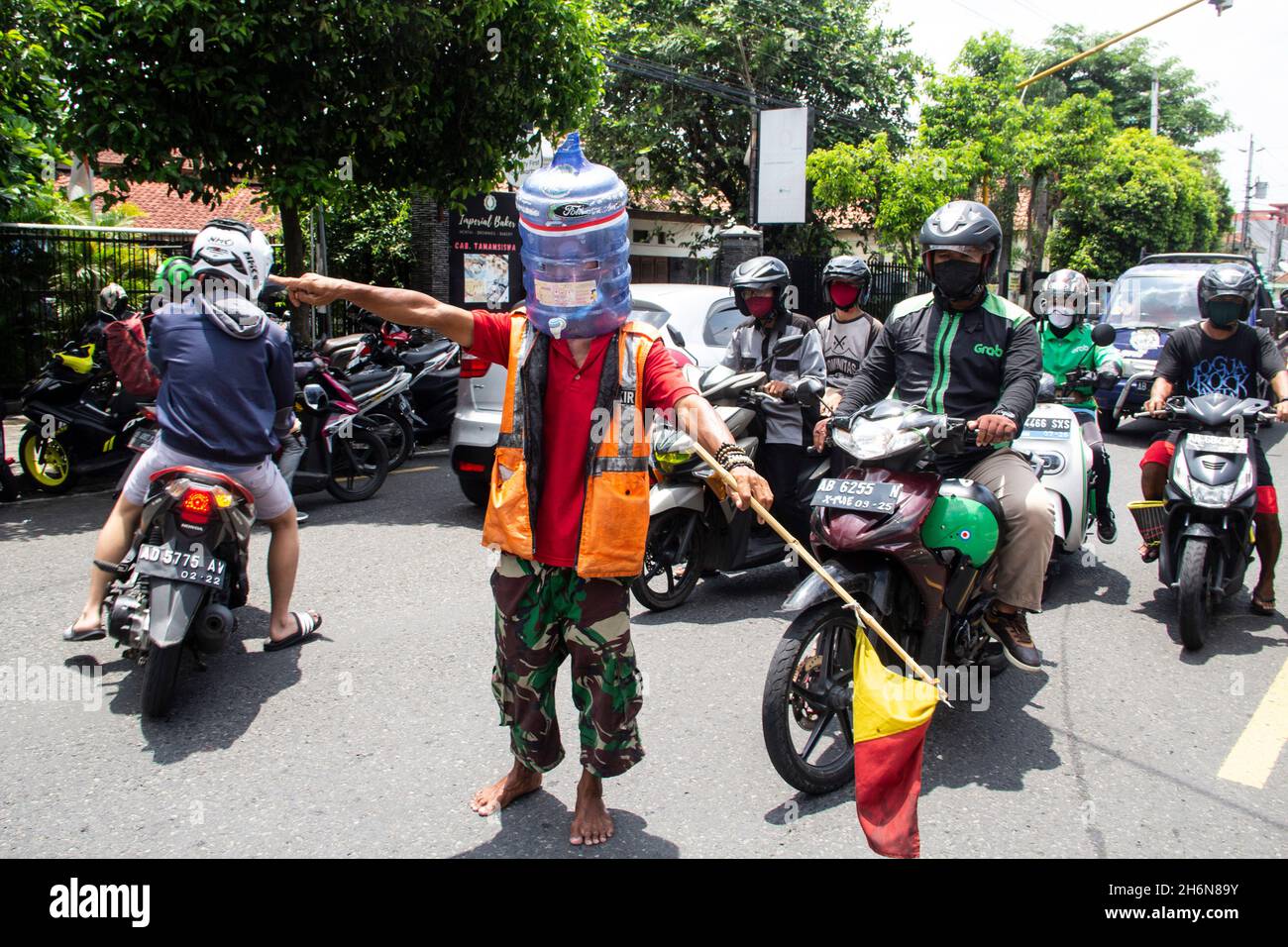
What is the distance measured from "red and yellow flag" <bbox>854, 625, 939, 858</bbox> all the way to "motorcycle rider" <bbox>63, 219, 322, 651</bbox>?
275cm

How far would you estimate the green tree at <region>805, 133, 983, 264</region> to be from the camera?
56.2 ft

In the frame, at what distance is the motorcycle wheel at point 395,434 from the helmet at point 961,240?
524cm

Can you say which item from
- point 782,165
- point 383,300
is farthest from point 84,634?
point 782,165

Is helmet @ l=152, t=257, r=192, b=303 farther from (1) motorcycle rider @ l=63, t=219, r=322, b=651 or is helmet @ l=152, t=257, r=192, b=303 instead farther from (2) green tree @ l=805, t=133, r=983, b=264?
(2) green tree @ l=805, t=133, r=983, b=264

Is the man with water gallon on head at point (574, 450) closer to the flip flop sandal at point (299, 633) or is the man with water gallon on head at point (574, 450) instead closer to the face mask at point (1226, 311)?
the flip flop sandal at point (299, 633)

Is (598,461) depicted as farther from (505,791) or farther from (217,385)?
(217,385)

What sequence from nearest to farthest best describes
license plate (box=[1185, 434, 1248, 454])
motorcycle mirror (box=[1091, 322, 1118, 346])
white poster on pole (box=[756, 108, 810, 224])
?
license plate (box=[1185, 434, 1248, 454]) → motorcycle mirror (box=[1091, 322, 1118, 346]) → white poster on pole (box=[756, 108, 810, 224])

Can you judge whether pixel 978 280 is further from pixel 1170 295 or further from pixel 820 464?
pixel 1170 295

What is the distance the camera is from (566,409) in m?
3.04

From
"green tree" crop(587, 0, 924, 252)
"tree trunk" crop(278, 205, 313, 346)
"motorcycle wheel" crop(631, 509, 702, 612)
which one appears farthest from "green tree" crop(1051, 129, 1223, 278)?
"motorcycle wheel" crop(631, 509, 702, 612)

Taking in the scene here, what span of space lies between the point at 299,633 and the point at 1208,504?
171 inches

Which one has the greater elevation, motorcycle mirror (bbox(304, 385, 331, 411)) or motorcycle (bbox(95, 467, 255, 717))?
motorcycle mirror (bbox(304, 385, 331, 411))

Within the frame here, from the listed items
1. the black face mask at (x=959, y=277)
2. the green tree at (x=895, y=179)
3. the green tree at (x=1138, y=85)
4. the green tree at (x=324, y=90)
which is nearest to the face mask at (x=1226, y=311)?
the black face mask at (x=959, y=277)
